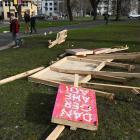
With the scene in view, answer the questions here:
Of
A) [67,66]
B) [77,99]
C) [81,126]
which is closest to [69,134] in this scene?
[81,126]

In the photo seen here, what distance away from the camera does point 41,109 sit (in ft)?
26.1

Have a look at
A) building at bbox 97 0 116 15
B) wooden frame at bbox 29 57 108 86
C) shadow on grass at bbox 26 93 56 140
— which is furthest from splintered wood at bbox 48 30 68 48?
building at bbox 97 0 116 15

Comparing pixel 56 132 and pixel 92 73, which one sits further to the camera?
pixel 92 73

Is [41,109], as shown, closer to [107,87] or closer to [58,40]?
[107,87]

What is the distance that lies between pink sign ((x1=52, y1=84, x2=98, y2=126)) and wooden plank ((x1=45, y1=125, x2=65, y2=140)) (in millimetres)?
160

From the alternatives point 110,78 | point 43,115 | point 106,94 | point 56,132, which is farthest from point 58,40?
point 56,132

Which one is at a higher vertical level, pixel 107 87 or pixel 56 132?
pixel 107 87

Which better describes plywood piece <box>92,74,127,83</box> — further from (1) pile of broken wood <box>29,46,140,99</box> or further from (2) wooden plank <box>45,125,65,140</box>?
(2) wooden plank <box>45,125,65,140</box>

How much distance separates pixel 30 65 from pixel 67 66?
183cm

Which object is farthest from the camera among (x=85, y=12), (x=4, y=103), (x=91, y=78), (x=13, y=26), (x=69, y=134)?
(x=85, y=12)

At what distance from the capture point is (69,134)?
21.5 feet

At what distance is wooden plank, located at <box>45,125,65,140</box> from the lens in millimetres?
6189

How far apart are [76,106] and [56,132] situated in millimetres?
890

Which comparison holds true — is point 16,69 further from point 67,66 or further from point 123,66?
point 123,66
